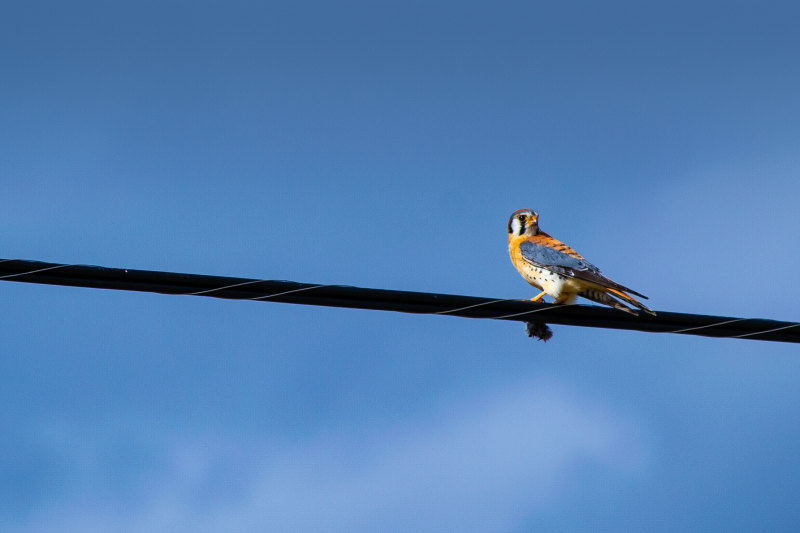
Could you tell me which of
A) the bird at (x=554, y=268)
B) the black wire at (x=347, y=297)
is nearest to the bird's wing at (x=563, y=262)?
the bird at (x=554, y=268)

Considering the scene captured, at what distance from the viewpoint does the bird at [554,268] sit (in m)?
7.74

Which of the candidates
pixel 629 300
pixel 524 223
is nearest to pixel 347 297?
pixel 629 300

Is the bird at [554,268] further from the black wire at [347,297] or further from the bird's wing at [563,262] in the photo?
the black wire at [347,297]

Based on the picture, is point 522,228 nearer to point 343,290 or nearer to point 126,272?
point 343,290

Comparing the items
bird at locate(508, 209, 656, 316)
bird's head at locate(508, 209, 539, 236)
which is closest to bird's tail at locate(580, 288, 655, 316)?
bird at locate(508, 209, 656, 316)

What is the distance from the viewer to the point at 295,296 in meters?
5.77

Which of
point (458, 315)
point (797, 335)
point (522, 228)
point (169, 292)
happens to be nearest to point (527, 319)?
point (458, 315)

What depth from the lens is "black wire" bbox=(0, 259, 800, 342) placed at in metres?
5.64

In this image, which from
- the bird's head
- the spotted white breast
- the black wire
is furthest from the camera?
the bird's head

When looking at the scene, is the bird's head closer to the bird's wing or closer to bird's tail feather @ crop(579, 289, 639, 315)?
the bird's wing

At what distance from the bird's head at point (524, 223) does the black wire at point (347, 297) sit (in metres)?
3.31

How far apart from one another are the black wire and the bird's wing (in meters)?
1.19

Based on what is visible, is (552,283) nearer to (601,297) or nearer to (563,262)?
(563,262)

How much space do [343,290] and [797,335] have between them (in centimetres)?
259
